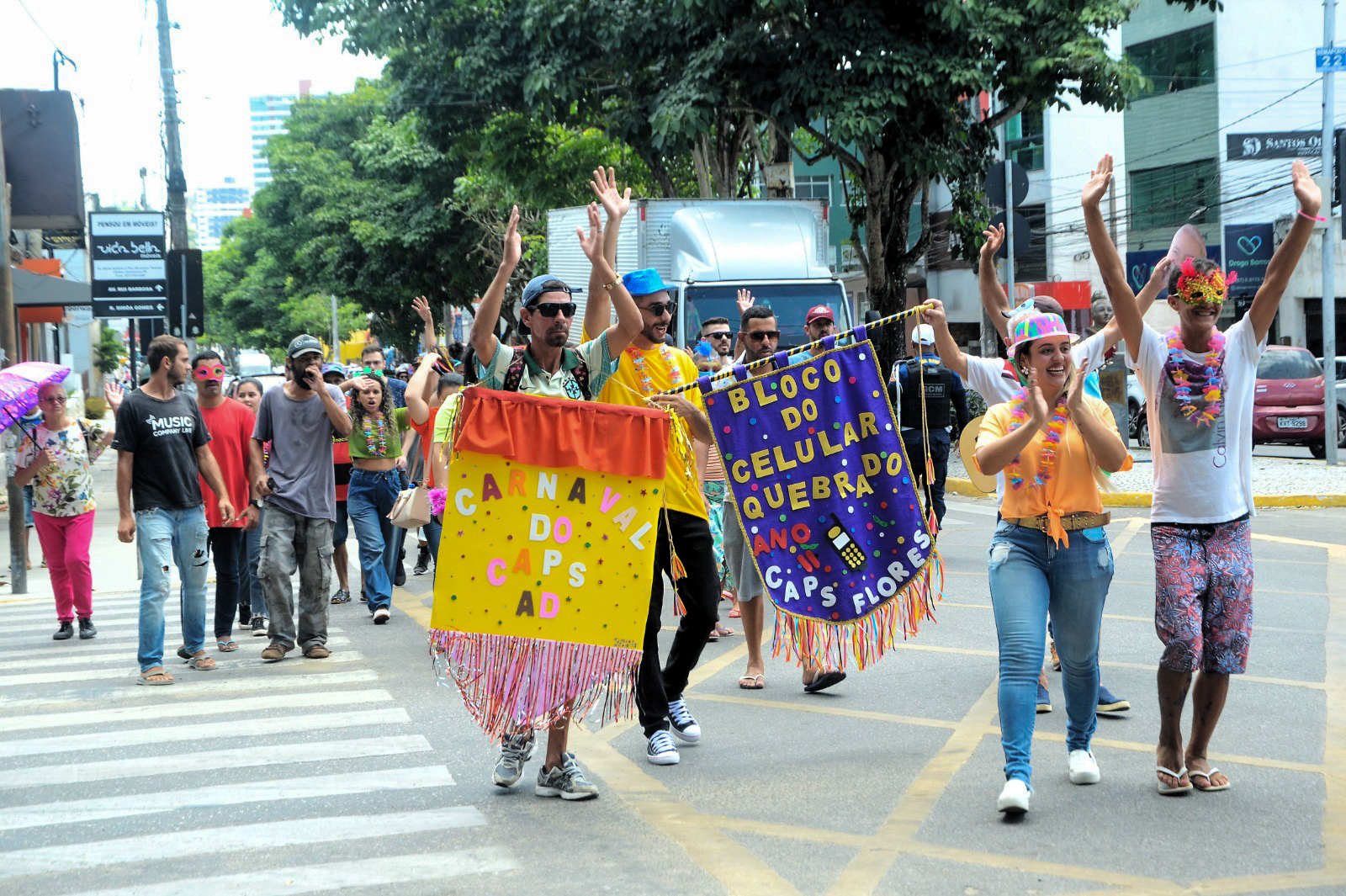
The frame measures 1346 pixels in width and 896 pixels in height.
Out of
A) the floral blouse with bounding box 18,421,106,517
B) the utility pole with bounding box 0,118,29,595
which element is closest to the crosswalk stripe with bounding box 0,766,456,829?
the floral blouse with bounding box 18,421,106,517

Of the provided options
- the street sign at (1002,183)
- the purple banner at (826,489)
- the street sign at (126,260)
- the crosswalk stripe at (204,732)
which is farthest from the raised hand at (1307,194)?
the street sign at (1002,183)

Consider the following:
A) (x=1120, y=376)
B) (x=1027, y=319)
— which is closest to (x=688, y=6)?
(x=1120, y=376)

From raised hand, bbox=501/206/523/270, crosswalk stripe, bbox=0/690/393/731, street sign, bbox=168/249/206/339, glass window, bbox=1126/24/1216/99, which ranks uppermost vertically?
glass window, bbox=1126/24/1216/99

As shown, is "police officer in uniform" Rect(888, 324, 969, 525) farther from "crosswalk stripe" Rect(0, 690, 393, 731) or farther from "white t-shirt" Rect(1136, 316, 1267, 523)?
"white t-shirt" Rect(1136, 316, 1267, 523)

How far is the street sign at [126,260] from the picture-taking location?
15.3m

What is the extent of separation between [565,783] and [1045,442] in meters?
2.17

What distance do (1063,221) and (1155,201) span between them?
2.75 m

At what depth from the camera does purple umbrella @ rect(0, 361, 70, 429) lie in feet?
31.1

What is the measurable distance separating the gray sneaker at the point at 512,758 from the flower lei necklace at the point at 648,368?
162 cm

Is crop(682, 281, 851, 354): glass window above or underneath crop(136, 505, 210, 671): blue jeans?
above

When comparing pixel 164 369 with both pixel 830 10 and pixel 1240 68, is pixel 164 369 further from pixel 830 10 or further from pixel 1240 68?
pixel 1240 68

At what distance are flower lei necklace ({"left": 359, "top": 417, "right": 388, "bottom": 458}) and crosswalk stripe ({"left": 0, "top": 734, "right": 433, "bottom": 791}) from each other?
4.27 metres

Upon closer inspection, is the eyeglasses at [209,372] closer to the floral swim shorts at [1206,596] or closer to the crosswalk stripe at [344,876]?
the crosswalk stripe at [344,876]

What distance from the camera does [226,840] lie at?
4973 mm
